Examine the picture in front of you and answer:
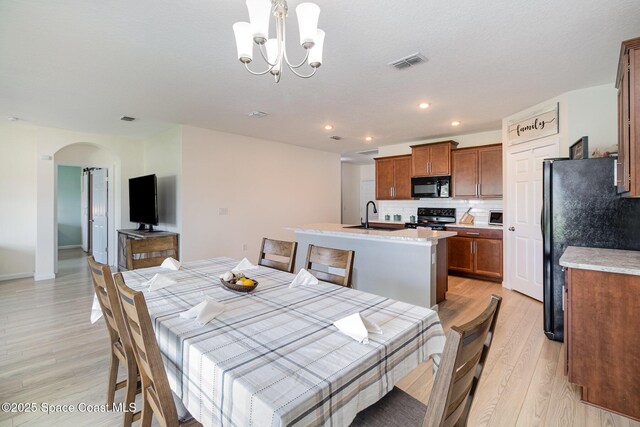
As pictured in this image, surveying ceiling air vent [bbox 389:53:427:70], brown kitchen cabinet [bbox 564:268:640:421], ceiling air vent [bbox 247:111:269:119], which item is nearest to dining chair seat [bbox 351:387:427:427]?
brown kitchen cabinet [bbox 564:268:640:421]

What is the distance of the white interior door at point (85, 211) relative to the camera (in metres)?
7.49

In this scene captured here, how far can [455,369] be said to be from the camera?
0.75m

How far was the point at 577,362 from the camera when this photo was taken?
6.39 feet

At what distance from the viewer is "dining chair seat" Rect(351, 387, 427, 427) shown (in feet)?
3.67

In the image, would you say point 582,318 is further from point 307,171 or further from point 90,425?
point 307,171

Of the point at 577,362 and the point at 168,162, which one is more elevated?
the point at 168,162

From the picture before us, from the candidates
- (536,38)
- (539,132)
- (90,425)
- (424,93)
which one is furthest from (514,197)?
(90,425)

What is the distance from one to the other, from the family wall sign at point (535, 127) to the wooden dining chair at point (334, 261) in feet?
11.1

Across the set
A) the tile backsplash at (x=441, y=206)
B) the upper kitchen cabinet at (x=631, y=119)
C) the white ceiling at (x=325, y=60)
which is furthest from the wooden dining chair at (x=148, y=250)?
the tile backsplash at (x=441, y=206)

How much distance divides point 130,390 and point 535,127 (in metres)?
4.96

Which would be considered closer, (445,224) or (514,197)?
(514,197)

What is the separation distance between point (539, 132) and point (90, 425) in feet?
17.3

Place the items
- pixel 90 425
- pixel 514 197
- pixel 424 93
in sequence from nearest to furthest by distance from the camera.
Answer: pixel 90 425 < pixel 424 93 < pixel 514 197

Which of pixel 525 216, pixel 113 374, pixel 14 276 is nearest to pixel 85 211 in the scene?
pixel 14 276
